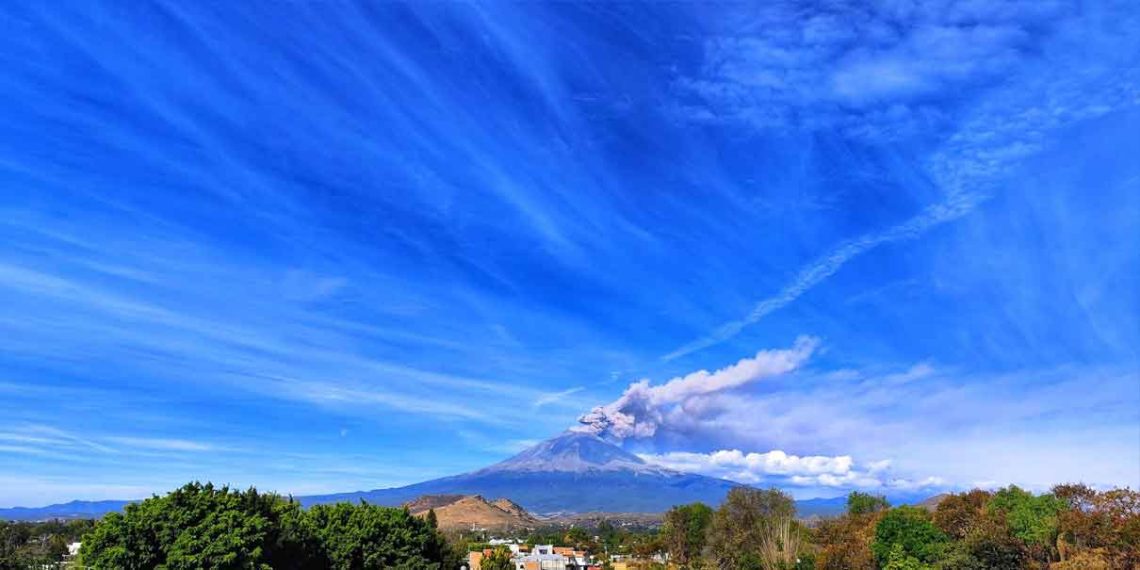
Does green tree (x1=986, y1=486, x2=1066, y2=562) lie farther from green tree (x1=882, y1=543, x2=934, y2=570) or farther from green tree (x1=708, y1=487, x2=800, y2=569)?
green tree (x1=708, y1=487, x2=800, y2=569)

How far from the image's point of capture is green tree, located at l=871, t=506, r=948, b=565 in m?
61.9

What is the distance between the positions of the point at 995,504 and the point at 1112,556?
17.9 metres

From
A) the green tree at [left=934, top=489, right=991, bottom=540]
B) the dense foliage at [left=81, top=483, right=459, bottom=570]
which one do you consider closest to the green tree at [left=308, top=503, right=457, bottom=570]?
the dense foliage at [left=81, top=483, right=459, bottom=570]

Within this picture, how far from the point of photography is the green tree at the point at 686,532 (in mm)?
93250

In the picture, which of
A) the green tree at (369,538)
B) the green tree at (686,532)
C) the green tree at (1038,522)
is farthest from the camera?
the green tree at (686,532)

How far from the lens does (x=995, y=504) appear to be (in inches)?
2633

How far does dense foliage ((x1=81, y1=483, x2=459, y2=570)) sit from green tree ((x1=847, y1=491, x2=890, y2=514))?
238 feet

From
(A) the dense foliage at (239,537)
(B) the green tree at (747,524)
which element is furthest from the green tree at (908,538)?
(A) the dense foliage at (239,537)

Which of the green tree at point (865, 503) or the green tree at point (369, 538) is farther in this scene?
the green tree at point (865, 503)

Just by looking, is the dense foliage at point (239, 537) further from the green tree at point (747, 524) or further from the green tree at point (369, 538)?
the green tree at point (747, 524)

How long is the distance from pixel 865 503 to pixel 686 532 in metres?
27.6

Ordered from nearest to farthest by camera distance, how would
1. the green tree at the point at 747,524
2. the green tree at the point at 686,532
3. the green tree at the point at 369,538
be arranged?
the green tree at the point at 369,538
the green tree at the point at 747,524
the green tree at the point at 686,532

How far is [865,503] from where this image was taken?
104 meters

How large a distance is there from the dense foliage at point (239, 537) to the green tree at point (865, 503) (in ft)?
238
